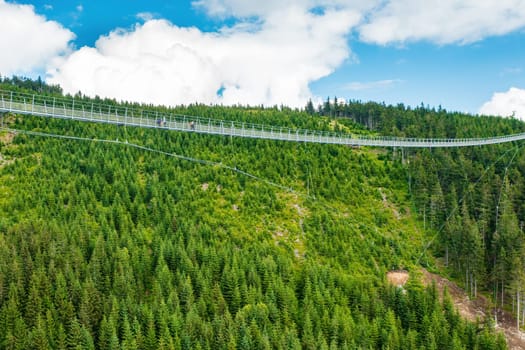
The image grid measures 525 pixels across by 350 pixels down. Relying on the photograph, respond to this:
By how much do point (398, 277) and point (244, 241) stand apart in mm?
24310

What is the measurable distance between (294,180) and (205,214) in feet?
75.1

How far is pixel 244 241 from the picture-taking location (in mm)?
69312

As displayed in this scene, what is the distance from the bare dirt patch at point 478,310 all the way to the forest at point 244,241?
185 cm

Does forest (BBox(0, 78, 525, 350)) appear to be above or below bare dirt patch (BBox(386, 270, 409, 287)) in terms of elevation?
above

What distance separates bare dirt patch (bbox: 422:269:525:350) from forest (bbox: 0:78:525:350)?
1.85 m

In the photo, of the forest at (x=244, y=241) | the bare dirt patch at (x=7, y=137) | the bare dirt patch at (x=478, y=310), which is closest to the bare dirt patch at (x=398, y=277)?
the forest at (x=244, y=241)

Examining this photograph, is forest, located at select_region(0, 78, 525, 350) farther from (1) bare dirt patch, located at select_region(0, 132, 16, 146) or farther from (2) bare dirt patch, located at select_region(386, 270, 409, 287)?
(2) bare dirt patch, located at select_region(386, 270, 409, 287)

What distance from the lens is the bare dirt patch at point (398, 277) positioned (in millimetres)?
66812

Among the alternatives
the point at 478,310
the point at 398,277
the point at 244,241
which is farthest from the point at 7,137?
the point at 478,310

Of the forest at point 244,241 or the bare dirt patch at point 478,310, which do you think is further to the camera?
the bare dirt patch at point 478,310

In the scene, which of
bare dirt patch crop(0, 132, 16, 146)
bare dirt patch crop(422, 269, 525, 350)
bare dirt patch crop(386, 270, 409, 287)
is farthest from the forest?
bare dirt patch crop(422, 269, 525, 350)

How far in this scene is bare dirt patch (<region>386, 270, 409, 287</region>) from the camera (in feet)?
219

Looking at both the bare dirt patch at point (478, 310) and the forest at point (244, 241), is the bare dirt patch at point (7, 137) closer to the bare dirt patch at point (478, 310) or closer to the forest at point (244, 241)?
the forest at point (244, 241)

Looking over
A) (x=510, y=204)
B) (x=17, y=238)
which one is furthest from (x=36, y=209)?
(x=510, y=204)
